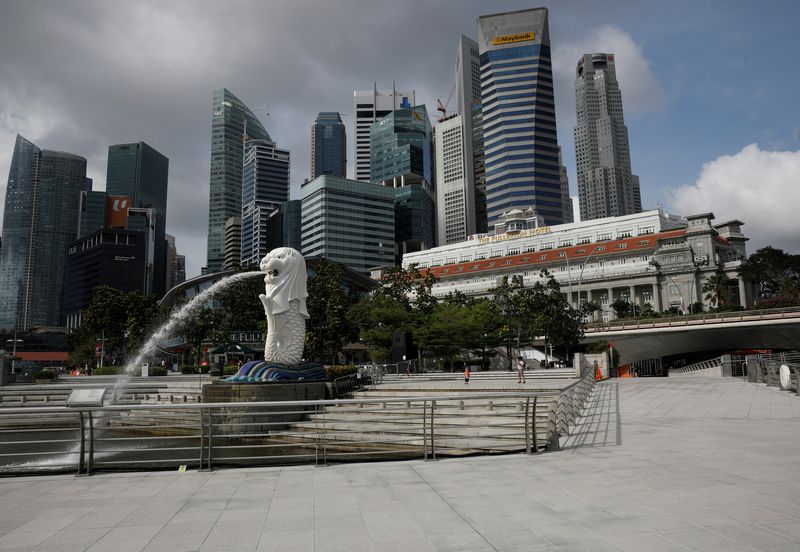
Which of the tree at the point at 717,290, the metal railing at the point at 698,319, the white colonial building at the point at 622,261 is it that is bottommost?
the metal railing at the point at 698,319

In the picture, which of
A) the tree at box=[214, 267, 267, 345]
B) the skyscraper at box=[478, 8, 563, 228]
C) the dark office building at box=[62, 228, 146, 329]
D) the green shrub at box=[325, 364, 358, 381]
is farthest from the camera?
the skyscraper at box=[478, 8, 563, 228]

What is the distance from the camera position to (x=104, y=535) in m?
5.97

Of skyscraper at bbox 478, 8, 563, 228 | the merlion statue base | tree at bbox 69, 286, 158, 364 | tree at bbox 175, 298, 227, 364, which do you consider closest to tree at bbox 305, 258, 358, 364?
tree at bbox 175, 298, 227, 364

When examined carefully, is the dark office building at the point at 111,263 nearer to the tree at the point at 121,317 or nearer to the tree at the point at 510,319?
the tree at the point at 121,317

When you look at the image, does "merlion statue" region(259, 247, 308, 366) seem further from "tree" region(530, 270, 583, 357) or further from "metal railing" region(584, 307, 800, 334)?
"metal railing" region(584, 307, 800, 334)

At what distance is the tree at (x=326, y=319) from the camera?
53281 millimetres

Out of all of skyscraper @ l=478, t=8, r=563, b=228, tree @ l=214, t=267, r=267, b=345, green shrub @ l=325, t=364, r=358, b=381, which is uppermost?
skyscraper @ l=478, t=8, r=563, b=228

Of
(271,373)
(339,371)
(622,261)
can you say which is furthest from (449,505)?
(622,261)

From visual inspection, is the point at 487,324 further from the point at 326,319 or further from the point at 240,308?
the point at 240,308

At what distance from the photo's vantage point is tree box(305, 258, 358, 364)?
53.3 metres

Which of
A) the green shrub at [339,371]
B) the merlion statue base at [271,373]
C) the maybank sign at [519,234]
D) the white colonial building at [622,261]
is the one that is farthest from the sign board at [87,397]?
the maybank sign at [519,234]

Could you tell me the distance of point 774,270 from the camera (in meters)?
78.8

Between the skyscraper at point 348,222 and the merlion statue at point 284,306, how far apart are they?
123580 mm

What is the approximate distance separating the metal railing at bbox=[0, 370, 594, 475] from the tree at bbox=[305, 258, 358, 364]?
25.1m
